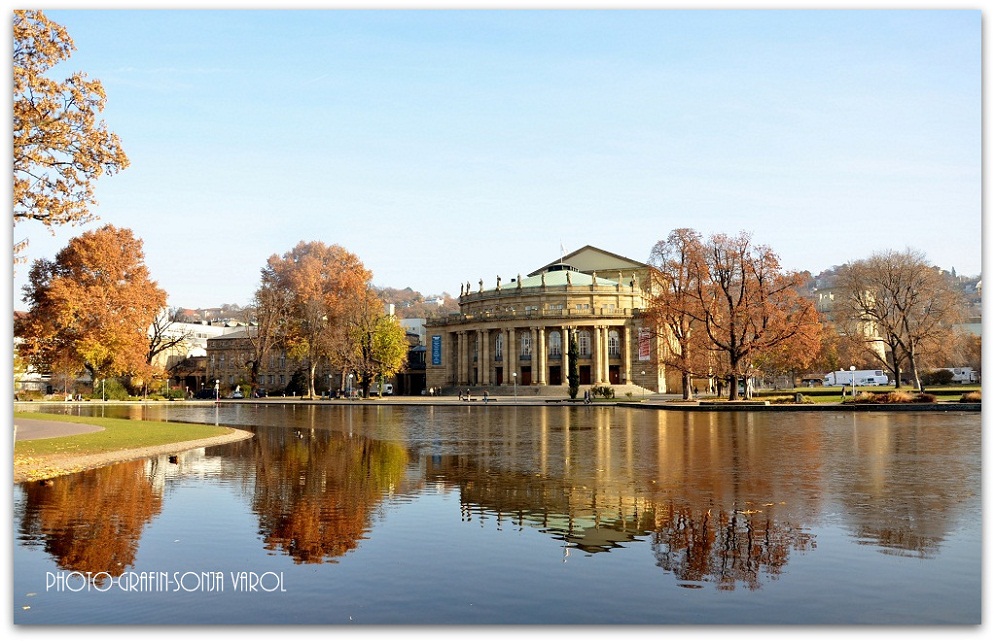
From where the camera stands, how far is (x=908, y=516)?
557 inches

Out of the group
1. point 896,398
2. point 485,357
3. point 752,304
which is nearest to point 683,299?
point 752,304

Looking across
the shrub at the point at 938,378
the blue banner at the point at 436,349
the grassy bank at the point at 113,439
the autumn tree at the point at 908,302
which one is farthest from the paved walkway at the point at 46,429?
the blue banner at the point at 436,349

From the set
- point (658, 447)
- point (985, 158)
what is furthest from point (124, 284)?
point (985, 158)

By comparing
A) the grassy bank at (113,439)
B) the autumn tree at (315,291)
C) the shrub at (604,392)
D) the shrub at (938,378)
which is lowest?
the grassy bank at (113,439)

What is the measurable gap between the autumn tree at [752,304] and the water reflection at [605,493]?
27413 millimetres

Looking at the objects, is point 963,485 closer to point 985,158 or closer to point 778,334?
point 985,158

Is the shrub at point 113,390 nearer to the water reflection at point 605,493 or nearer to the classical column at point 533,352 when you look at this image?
the classical column at point 533,352

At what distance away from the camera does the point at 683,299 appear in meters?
64.0

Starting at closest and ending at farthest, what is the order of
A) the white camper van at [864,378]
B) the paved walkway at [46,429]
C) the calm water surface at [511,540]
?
the calm water surface at [511,540]
the paved walkway at [46,429]
the white camper van at [864,378]

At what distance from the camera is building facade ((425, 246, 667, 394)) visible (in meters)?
104

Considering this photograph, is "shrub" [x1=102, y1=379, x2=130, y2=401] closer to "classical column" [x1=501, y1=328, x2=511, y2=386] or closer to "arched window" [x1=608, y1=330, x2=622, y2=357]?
"classical column" [x1=501, y1=328, x2=511, y2=386]

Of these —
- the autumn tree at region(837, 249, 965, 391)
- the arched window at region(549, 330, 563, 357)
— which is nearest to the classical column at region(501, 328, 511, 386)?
the arched window at region(549, 330, 563, 357)

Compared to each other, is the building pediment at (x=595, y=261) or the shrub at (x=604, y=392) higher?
the building pediment at (x=595, y=261)

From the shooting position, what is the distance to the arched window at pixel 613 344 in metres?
106
